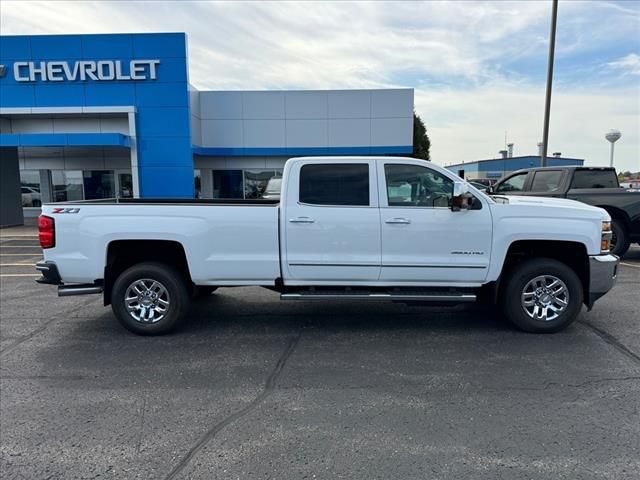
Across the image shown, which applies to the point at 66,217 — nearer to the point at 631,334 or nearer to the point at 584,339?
the point at 584,339

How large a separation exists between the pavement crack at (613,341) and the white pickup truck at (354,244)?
37 centimetres

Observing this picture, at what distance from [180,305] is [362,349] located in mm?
2120

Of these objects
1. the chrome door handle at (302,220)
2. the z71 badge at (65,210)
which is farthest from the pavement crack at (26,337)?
the chrome door handle at (302,220)

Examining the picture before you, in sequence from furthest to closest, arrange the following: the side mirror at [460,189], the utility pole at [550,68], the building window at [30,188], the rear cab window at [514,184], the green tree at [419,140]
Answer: the green tree at [419,140]
the building window at [30,188]
the utility pole at [550,68]
the rear cab window at [514,184]
the side mirror at [460,189]

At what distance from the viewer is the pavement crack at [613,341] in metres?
4.58

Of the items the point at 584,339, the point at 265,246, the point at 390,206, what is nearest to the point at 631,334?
the point at 584,339

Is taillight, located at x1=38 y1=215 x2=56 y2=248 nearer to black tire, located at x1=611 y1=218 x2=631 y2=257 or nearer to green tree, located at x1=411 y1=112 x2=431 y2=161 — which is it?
black tire, located at x1=611 y1=218 x2=631 y2=257

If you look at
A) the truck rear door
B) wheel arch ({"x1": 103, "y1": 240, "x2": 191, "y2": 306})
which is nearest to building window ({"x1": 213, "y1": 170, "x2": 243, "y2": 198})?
wheel arch ({"x1": 103, "y1": 240, "x2": 191, "y2": 306})

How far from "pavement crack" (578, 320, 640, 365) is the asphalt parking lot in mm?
36

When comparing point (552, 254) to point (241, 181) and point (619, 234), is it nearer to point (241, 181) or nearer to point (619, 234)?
point (619, 234)

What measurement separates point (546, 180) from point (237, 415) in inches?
357

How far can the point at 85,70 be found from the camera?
17.4 m

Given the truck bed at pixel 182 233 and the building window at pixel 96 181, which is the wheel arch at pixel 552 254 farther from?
the building window at pixel 96 181

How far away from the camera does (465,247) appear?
5180mm
